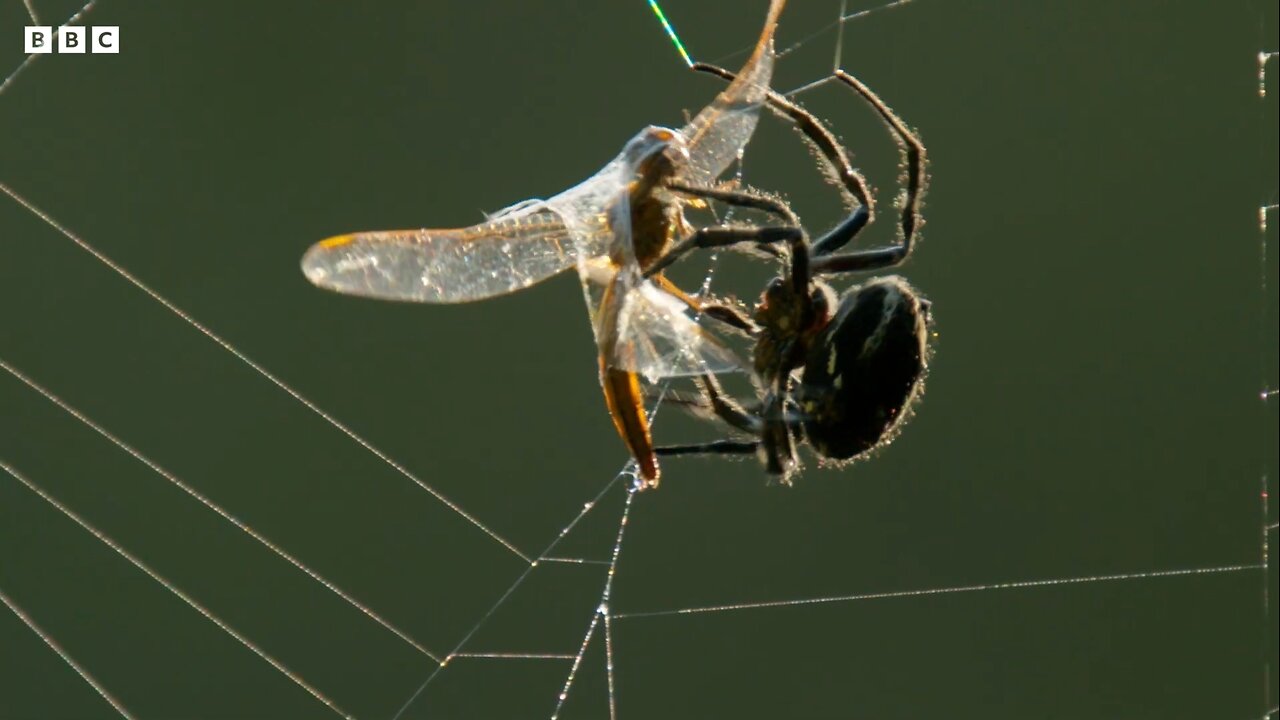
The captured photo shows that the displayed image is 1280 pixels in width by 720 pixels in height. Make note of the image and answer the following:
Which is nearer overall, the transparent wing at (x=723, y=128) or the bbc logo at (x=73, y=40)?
the transparent wing at (x=723, y=128)

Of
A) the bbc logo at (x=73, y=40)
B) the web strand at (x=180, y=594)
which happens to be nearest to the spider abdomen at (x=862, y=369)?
the web strand at (x=180, y=594)

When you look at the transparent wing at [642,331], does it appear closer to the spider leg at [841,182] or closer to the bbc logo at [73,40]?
the spider leg at [841,182]

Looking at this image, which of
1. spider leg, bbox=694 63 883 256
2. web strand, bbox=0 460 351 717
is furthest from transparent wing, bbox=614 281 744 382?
web strand, bbox=0 460 351 717

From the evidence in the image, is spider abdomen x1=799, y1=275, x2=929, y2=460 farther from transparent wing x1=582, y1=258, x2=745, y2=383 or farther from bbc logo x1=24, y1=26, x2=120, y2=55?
bbc logo x1=24, y1=26, x2=120, y2=55

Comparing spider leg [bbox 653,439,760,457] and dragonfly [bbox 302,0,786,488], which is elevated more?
dragonfly [bbox 302,0,786,488]

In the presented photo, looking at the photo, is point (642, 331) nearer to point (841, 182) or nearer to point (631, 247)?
point (631, 247)

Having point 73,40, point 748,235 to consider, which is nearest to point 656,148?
point 748,235
